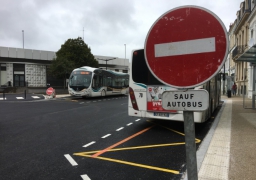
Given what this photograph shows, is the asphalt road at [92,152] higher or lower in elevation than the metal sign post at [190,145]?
lower

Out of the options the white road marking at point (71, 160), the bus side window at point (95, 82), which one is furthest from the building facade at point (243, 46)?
the white road marking at point (71, 160)

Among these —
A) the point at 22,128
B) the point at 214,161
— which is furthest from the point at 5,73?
the point at 214,161

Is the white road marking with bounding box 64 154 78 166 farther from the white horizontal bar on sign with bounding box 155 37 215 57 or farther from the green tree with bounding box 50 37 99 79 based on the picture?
the green tree with bounding box 50 37 99 79

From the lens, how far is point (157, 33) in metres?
2.24

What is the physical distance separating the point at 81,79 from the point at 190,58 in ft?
72.0

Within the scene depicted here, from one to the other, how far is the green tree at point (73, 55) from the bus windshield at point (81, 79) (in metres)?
17.4

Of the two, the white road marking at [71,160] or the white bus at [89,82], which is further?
the white bus at [89,82]

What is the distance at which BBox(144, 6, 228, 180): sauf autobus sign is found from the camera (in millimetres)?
1981

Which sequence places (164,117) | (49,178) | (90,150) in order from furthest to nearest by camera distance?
(164,117), (90,150), (49,178)

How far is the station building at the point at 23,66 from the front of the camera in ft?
144

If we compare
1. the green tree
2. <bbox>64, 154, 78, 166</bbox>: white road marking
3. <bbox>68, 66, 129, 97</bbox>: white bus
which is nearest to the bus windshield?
<bbox>68, 66, 129, 97</bbox>: white bus

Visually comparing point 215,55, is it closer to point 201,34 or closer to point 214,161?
point 201,34

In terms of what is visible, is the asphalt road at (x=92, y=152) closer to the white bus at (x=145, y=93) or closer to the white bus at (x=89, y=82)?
the white bus at (x=145, y=93)

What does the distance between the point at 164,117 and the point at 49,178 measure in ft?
15.2
